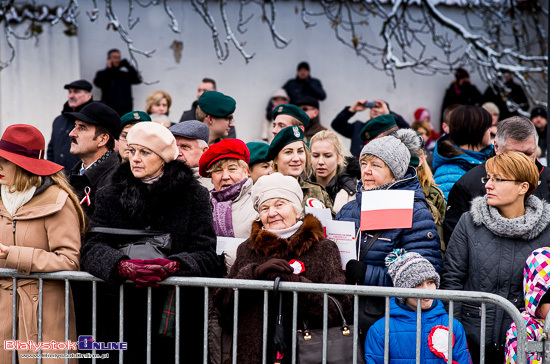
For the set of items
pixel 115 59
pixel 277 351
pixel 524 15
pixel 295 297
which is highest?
pixel 524 15

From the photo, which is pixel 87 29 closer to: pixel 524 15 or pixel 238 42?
pixel 238 42

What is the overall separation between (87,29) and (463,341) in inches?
356

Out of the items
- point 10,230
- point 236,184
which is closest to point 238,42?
point 236,184

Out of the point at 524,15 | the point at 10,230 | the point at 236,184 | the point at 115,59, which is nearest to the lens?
the point at 10,230

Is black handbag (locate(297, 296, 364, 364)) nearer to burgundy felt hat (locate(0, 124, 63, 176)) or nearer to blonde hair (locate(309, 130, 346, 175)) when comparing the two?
burgundy felt hat (locate(0, 124, 63, 176))

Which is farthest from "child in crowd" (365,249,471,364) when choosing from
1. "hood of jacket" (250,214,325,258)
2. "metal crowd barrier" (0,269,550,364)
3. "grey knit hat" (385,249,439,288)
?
"hood of jacket" (250,214,325,258)

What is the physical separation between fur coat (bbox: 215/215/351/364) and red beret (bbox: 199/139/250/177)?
0.93 meters

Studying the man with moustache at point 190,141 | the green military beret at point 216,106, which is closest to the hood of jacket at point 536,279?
the man with moustache at point 190,141

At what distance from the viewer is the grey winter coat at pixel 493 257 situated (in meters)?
4.84

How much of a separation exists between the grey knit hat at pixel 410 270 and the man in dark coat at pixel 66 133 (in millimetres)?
3927

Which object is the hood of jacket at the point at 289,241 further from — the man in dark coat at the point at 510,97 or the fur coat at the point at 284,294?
the man in dark coat at the point at 510,97

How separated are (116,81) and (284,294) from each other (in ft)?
26.3

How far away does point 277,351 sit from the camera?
4.53 meters

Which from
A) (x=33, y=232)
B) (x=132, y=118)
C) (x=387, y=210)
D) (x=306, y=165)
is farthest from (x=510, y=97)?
(x=33, y=232)
